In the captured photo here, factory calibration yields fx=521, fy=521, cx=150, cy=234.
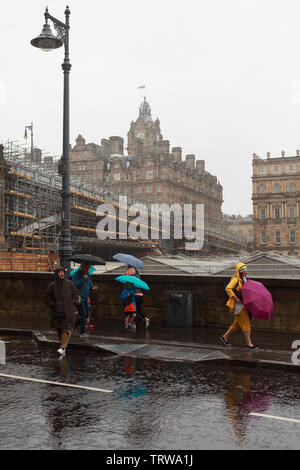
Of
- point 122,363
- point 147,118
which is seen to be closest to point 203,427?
point 122,363

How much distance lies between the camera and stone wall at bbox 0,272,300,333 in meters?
12.5

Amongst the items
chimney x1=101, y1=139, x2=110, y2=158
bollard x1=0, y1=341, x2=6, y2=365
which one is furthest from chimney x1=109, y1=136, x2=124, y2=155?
bollard x1=0, y1=341, x2=6, y2=365

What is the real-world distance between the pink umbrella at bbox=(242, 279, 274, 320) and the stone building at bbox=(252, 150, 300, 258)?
10543 cm

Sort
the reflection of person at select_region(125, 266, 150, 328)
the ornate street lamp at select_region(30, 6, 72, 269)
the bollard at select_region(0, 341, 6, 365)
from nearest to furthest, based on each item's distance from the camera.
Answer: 1. the bollard at select_region(0, 341, 6, 365)
2. the reflection of person at select_region(125, 266, 150, 328)
3. the ornate street lamp at select_region(30, 6, 72, 269)

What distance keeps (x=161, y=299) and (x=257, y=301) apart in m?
4.63

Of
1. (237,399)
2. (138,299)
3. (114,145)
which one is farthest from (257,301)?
(114,145)

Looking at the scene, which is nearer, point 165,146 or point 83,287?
point 83,287

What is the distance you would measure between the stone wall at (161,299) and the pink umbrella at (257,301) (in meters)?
2.47

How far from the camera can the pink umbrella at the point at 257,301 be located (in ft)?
32.8

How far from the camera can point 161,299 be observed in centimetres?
1427

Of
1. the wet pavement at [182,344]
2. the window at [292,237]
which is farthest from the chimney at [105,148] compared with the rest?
the wet pavement at [182,344]

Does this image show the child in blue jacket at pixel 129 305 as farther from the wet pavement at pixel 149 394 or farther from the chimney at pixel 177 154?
the chimney at pixel 177 154

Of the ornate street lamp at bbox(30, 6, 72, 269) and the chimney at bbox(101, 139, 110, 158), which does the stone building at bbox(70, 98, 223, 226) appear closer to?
the chimney at bbox(101, 139, 110, 158)

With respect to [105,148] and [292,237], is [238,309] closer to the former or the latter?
[105,148]
